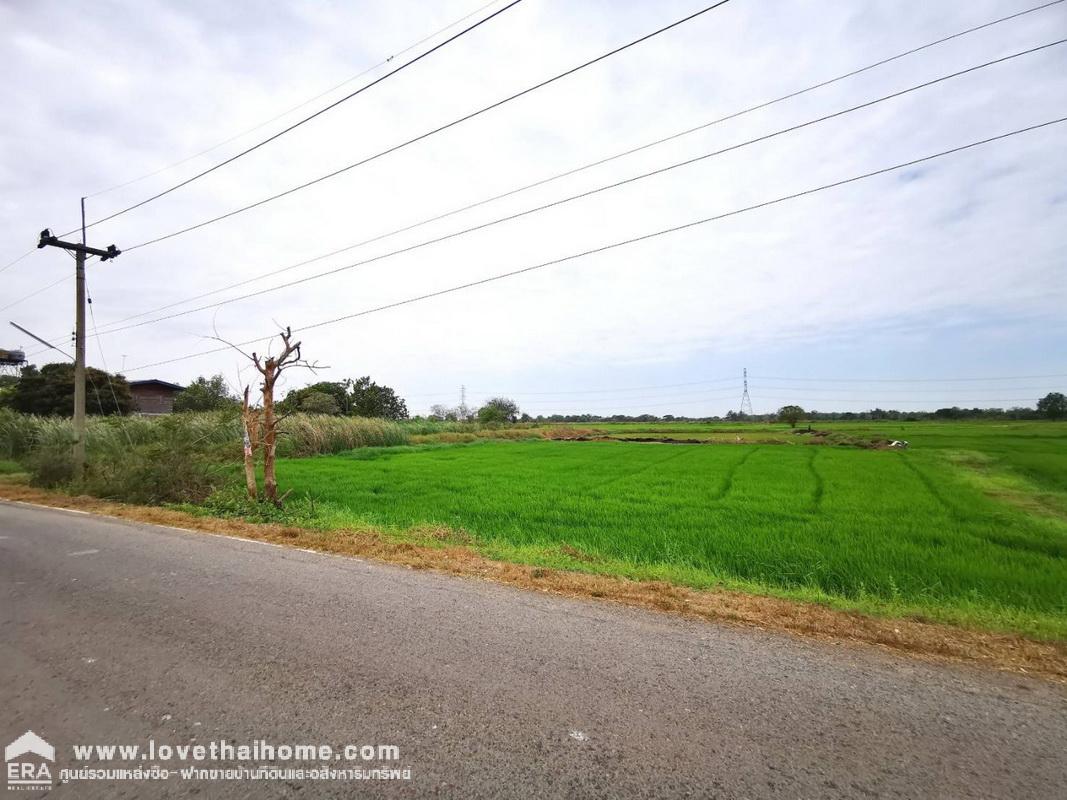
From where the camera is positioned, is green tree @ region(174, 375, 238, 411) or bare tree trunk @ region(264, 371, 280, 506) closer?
bare tree trunk @ region(264, 371, 280, 506)

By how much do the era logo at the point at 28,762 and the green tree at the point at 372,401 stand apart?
48.9 m

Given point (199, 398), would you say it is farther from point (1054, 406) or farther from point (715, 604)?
point (1054, 406)

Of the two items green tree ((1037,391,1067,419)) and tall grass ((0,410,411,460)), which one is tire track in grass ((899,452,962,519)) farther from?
green tree ((1037,391,1067,419))

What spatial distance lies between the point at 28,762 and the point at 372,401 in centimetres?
5127

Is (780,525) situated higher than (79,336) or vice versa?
(79,336)

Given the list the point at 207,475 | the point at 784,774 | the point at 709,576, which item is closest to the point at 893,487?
the point at 709,576

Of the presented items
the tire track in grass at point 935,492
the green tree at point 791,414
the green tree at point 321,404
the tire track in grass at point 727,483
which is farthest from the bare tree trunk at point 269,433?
the green tree at point 791,414

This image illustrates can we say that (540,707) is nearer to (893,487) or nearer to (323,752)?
(323,752)

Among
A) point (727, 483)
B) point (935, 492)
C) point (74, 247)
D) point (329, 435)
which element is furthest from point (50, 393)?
point (935, 492)

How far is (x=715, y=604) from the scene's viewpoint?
15.0ft

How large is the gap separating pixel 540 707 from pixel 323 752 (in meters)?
1.09

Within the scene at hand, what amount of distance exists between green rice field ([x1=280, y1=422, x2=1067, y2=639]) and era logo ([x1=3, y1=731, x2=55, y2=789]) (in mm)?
4457

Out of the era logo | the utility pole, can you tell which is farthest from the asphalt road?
the utility pole

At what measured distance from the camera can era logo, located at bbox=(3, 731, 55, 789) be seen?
2234 millimetres
